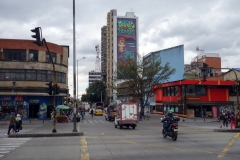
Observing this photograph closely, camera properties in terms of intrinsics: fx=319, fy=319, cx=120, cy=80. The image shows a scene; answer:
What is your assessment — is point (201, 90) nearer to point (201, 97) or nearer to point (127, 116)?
point (201, 97)

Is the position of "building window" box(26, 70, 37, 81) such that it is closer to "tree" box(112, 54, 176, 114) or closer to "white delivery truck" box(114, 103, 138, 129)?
"tree" box(112, 54, 176, 114)

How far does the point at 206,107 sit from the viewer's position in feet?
197

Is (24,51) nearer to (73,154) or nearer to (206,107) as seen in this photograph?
(206,107)

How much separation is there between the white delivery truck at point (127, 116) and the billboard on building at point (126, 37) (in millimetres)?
74900

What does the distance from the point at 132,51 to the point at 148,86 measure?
49936 mm

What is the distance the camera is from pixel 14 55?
169ft

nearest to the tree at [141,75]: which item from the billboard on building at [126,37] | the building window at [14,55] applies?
the building window at [14,55]

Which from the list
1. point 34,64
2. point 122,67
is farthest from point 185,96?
point 34,64

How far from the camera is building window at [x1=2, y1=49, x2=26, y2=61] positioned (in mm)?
51125

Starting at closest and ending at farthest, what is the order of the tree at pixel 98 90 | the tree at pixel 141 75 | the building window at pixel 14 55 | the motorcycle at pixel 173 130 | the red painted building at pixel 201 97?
the motorcycle at pixel 173 130 → the building window at pixel 14 55 → the red painted building at pixel 201 97 → the tree at pixel 141 75 → the tree at pixel 98 90

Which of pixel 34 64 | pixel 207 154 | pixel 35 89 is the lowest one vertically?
pixel 207 154

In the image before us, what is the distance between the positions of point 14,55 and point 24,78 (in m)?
4.08

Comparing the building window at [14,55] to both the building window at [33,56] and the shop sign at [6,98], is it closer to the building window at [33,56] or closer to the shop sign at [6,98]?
the building window at [33,56]

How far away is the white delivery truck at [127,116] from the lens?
1310 inches
